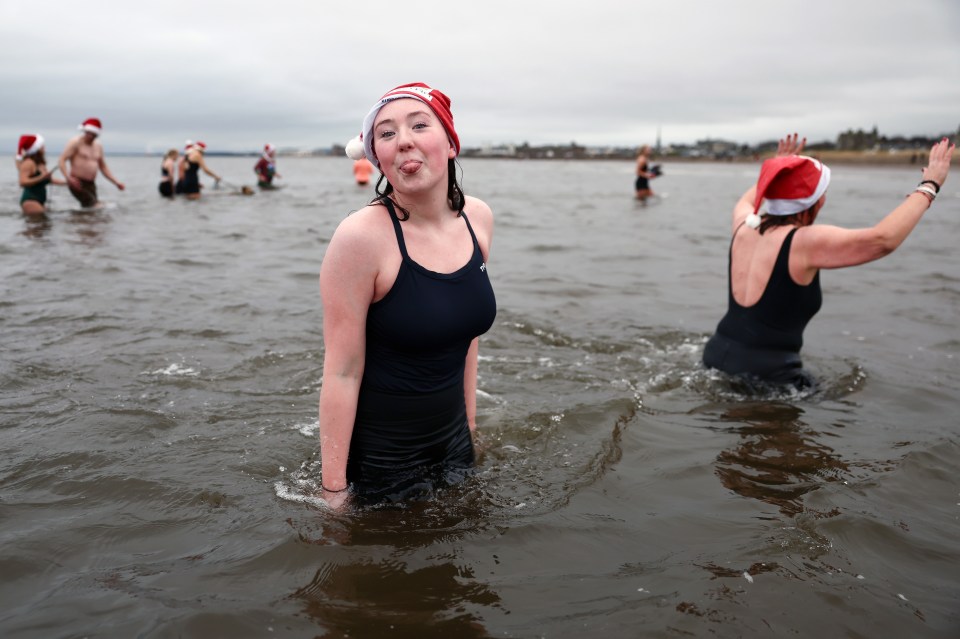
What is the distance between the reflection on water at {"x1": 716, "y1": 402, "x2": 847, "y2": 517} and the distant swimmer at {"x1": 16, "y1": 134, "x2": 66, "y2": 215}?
1431cm

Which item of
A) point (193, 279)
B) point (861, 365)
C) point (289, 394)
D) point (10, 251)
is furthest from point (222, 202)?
point (861, 365)

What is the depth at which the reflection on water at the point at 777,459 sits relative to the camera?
358 centimetres

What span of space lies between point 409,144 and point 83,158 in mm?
16338

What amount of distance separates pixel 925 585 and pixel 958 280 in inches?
329

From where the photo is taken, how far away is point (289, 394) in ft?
16.6

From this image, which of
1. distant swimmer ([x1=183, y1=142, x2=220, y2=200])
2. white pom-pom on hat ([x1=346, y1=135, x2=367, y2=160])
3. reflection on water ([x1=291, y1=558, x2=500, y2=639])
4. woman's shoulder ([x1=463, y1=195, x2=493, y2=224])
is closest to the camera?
reflection on water ([x1=291, y1=558, x2=500, y2=639])

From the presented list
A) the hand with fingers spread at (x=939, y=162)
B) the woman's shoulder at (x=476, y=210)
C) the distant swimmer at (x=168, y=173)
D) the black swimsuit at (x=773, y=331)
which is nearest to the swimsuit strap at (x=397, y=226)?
the woman's shoulder at (x=476, y=210)

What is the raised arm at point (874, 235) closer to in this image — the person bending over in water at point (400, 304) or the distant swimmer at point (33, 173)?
the person bending over in water at point (400, 304)

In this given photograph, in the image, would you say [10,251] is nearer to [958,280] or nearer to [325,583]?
[325,583]

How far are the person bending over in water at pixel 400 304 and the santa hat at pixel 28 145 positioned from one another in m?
14.5

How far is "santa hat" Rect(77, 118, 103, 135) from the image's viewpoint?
624 inches

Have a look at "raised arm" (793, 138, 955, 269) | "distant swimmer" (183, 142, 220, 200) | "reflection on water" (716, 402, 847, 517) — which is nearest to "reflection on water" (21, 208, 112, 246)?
"distant swimmer" (183, 142, 220, 200)

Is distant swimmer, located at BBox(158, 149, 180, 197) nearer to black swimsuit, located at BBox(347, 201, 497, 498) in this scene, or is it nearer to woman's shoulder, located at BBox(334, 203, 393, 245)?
black swimsuit, located at BBox(347, 201, 497, 498)

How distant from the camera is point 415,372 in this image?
2.88m
